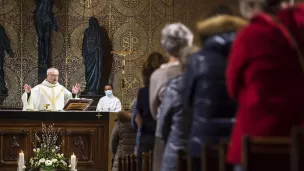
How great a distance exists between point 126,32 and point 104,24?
58 centimetres

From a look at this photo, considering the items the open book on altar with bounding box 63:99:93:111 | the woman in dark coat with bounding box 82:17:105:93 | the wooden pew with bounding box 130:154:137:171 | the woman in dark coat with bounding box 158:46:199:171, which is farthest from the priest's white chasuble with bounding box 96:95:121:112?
the woman in dark coat with bounding box 158:46:199:171

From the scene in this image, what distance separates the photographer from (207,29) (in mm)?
4496

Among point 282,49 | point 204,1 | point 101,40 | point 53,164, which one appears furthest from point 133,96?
point 282,49

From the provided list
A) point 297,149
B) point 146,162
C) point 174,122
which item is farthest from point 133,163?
point 297,149

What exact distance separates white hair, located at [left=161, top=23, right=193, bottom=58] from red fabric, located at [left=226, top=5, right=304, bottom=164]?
2.21 meters

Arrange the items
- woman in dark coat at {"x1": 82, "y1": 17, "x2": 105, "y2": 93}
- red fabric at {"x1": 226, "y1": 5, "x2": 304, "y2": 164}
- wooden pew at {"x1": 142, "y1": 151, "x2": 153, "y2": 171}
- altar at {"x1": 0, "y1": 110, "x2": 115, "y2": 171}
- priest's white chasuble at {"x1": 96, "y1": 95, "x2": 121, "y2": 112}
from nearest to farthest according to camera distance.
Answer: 1. red fabric at {"x1": 226, "y1": 5, "x2": 304, "y2": 164}
2. wooden pew at {"x1": 142, "y1": 151, "x2": 153, "y2": 171}
3. altar at {"x1": 0, "y1": 110, "x2": 115, "y2": 171}
4. priest's white chasuble at {"x1": 96, "y1": 95, "x2": 121, "y2": 112}
5. woman in dark coat at {"x1": 82, "y1": 17, "x2": 105, "y2": 93}

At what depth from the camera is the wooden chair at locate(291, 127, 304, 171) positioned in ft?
10.5

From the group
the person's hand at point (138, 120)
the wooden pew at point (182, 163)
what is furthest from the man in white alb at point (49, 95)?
the wooden pew at point (182, 163)

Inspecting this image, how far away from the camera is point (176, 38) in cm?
592

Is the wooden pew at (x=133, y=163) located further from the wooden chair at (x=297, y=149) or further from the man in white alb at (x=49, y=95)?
the man in white alb at (x=49, y=95)

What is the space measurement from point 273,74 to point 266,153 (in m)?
0.43

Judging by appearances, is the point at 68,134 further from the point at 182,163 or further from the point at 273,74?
the point at 273,74

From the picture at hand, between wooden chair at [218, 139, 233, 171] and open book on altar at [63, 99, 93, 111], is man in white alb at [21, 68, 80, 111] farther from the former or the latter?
wooden chair at [218, 139, 233, 171]

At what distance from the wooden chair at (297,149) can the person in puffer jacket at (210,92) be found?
138cm
